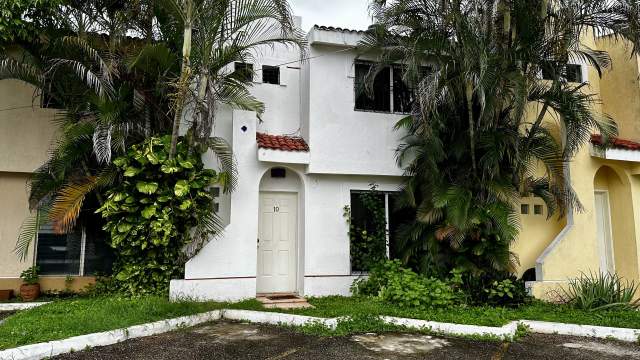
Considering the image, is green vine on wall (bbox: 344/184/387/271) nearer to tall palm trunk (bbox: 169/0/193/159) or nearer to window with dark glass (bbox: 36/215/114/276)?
tall palm trunk (bbox: 169/0/193/159)

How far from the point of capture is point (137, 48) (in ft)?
29.5

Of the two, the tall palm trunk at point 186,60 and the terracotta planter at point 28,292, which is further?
the terracotta planter at point 28,292

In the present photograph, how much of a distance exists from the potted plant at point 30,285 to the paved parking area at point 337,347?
4.06m

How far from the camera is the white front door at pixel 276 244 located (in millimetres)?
9883

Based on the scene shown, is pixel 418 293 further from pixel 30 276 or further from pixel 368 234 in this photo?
pixel 30 276

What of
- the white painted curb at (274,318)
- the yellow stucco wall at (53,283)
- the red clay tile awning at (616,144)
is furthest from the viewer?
the red clay tile awning at (616,144)

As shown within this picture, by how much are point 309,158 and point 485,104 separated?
358 cm

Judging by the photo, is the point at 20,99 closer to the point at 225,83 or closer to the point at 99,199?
the point at 99,199

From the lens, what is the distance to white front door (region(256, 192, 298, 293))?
988 centimetres

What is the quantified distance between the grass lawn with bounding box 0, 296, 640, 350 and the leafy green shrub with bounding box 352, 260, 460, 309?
0.65 ft

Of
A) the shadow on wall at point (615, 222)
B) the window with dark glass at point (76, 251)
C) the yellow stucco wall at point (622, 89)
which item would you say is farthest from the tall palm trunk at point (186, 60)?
the yellow stucco wall at point (622, 89)

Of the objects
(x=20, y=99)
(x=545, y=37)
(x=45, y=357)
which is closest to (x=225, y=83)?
(x=20, y=99)

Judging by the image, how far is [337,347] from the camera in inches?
253

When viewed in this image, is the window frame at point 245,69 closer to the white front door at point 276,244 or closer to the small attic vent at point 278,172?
the small attic vent at point 278,172
